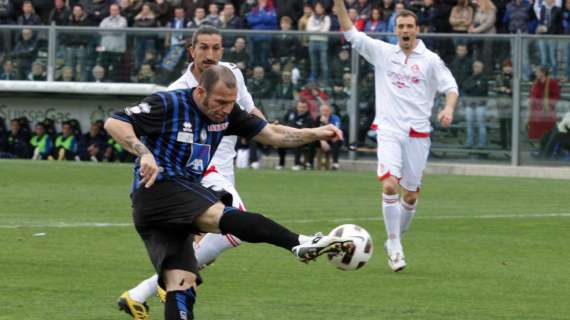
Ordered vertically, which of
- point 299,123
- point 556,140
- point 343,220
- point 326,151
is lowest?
point 326,151

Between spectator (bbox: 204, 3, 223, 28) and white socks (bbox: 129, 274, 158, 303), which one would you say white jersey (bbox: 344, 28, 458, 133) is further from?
spectator (bbox: 204, 3, 223, 28)

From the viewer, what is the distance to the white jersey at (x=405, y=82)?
13.6 metres

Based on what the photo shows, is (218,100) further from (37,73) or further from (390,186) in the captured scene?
(37,73)

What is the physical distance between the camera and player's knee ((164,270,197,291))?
8.25m

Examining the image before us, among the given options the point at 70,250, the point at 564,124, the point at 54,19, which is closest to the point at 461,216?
the point at 70,250

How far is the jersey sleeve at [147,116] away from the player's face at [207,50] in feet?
5.94

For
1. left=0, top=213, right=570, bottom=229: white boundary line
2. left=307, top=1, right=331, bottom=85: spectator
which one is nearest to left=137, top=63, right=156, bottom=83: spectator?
left=307, top=1, right=331, bottom=85: spectator

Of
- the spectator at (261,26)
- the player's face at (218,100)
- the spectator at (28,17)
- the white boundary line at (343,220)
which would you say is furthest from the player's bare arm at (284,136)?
the spectator at (28,17)

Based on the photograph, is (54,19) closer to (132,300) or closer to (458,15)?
(458,15)

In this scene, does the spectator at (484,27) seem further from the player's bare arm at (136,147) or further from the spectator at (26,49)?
the player's bare arm at (136,147)

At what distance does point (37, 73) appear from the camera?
2942cm

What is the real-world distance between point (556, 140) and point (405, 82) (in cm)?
1326

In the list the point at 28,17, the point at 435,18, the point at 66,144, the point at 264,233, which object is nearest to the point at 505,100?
the point at 435,18

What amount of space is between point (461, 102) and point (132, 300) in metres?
18.1
